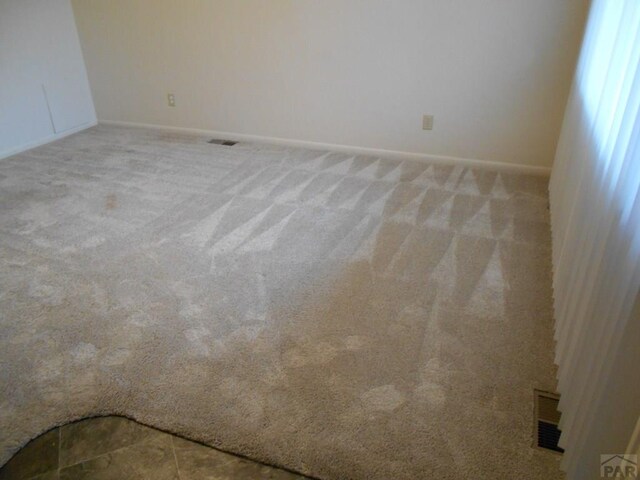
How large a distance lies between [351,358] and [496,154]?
8.06ft

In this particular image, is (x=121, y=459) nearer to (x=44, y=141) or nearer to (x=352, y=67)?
(x=352, y=67)

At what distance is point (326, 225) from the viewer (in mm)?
2855

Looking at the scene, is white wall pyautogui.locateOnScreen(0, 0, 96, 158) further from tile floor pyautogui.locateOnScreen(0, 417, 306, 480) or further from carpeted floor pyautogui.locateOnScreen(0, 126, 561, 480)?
tile floor pyautogui.locateOnScreen(0, 417, 306, 480)

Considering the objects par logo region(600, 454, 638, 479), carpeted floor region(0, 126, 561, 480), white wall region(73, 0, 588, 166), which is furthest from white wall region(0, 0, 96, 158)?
par logo region(600, 454, 638, 479)

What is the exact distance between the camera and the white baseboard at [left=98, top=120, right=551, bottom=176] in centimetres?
360

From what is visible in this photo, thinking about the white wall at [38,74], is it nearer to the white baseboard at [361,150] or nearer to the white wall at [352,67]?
the white wall at [352,67]

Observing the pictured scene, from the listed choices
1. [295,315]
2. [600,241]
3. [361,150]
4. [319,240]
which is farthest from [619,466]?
[361,150]

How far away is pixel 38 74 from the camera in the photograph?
13.9 feet

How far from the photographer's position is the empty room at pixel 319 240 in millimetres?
1462

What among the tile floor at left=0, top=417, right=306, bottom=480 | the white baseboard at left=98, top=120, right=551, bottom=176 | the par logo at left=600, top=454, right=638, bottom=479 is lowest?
the tile floor at left=0, top=417, right=306, bottom=480

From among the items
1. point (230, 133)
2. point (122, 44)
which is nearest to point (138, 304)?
point (230, 133)

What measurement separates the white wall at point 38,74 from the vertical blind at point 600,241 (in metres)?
4.38

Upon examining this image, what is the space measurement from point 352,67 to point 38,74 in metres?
2.86

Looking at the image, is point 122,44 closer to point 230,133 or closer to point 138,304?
point 230,133
